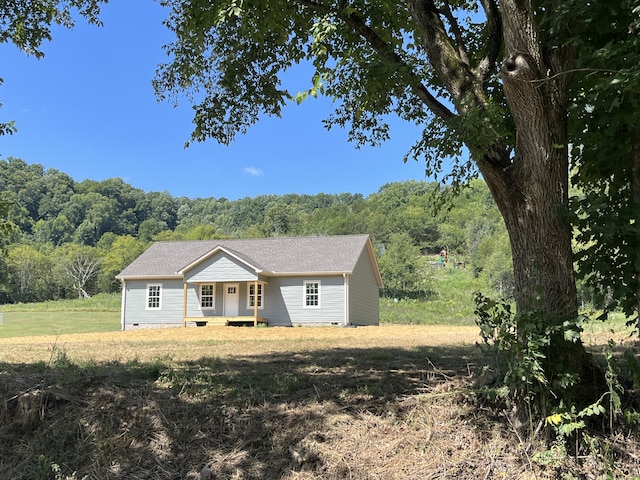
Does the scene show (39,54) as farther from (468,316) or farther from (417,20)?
(468,316)

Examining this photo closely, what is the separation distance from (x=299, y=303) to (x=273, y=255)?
10.9 ft

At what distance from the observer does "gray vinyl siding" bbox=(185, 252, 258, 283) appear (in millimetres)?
22734

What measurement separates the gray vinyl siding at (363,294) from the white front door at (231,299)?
5392 mm

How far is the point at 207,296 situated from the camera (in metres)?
23.8

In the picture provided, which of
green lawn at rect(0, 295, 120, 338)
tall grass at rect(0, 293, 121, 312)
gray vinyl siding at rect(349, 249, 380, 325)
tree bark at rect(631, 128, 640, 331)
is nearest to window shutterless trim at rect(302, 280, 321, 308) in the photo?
gray vinyl siding at rect(349, 249, 380, 325)

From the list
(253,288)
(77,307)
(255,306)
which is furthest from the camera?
(77,307)

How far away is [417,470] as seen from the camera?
3732mm

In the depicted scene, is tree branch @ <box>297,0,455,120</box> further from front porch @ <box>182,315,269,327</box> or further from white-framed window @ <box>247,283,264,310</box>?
white-framed window @ <box>247,283,264,310</box>

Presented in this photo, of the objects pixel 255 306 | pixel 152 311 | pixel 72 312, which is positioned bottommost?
pixel 72 312

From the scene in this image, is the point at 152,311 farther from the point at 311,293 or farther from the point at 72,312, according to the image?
the point at 72,312

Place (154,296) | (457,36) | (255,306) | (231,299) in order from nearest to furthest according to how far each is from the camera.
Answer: (457,36), (255,306), (231,299), (154,296)

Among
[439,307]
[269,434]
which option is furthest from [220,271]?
[269,434]

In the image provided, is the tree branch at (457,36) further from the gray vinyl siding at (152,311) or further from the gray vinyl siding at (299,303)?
the gray vinyl siding at (152,311)

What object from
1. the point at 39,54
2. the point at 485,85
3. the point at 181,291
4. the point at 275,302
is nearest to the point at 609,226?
the point at 485,85
